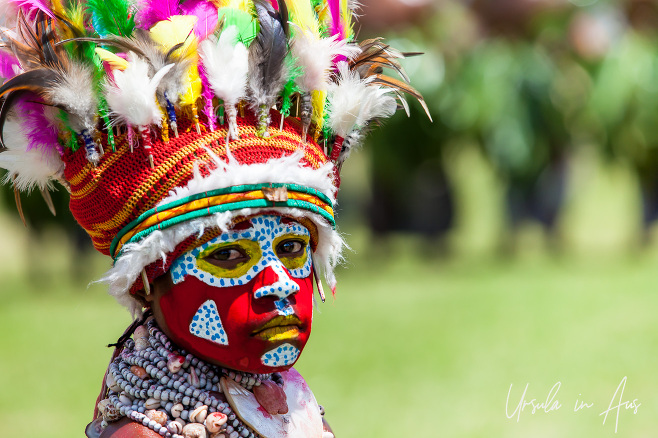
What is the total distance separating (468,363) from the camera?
720 centimetres

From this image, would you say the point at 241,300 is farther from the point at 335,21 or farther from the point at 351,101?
the point at 335,21

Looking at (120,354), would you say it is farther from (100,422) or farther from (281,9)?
(281,9)

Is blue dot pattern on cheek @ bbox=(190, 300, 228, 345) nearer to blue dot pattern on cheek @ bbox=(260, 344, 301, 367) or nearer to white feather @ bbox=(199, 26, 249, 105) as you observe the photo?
blue dot pattern on cheek @ bbox=(260, 344, 301, 367)

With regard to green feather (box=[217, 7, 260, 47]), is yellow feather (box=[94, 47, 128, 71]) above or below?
below

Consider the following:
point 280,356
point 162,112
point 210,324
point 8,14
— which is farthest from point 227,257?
point 8,14

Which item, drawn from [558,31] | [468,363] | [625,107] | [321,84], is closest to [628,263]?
[625,107]

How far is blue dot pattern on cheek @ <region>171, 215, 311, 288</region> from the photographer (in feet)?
7.82

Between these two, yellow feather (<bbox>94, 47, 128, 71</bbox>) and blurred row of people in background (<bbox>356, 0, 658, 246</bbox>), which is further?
blurred row of people in background (<bbox>356, 0, 658, 246</bbox>)

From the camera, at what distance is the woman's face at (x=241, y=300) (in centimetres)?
238

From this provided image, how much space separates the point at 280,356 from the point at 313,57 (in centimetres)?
84

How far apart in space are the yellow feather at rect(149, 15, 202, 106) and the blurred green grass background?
10.5ft

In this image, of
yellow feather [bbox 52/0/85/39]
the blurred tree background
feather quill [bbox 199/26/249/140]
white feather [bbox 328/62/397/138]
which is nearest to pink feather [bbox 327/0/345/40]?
white feather [bbox 328/62/397/138]

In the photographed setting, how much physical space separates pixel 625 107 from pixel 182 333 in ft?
29.4

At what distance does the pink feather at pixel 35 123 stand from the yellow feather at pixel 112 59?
0.24m
